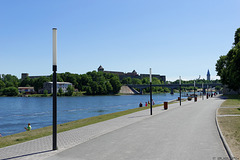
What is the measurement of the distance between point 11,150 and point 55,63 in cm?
A: 345

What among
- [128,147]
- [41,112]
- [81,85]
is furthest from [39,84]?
[128,147]

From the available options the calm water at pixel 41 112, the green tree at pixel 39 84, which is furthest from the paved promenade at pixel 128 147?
the green tree at pixel 39 84

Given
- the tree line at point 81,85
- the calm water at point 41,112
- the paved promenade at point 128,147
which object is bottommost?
the calm water at point 41,112

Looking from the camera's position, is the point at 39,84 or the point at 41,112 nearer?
the point at 41,112

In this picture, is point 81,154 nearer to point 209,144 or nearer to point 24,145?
point 24,145

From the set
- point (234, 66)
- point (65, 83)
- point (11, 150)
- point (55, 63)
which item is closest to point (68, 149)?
point (11, 150)

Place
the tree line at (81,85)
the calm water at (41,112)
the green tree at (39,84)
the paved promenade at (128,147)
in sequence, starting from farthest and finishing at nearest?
the green tree at (39,84)
the tree line at (81,85)
the calm water at (41,112)
the paved promenade at (128,147)

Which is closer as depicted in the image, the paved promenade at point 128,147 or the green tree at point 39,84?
the paved promenade at point 128,147

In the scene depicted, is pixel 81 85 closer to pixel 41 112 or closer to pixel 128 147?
pixel 41 112

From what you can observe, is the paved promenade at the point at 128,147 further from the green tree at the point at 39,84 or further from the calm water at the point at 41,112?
the green tree at the point at 39,84

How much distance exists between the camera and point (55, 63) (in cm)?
945

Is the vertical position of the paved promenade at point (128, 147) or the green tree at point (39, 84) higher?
the green tree at point (39, 84)

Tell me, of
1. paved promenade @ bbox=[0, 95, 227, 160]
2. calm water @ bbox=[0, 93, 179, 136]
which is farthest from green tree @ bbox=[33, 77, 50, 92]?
paved promenade @ bbox=[0, 95, 227, 160]

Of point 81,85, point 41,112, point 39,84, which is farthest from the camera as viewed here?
point 81,85
